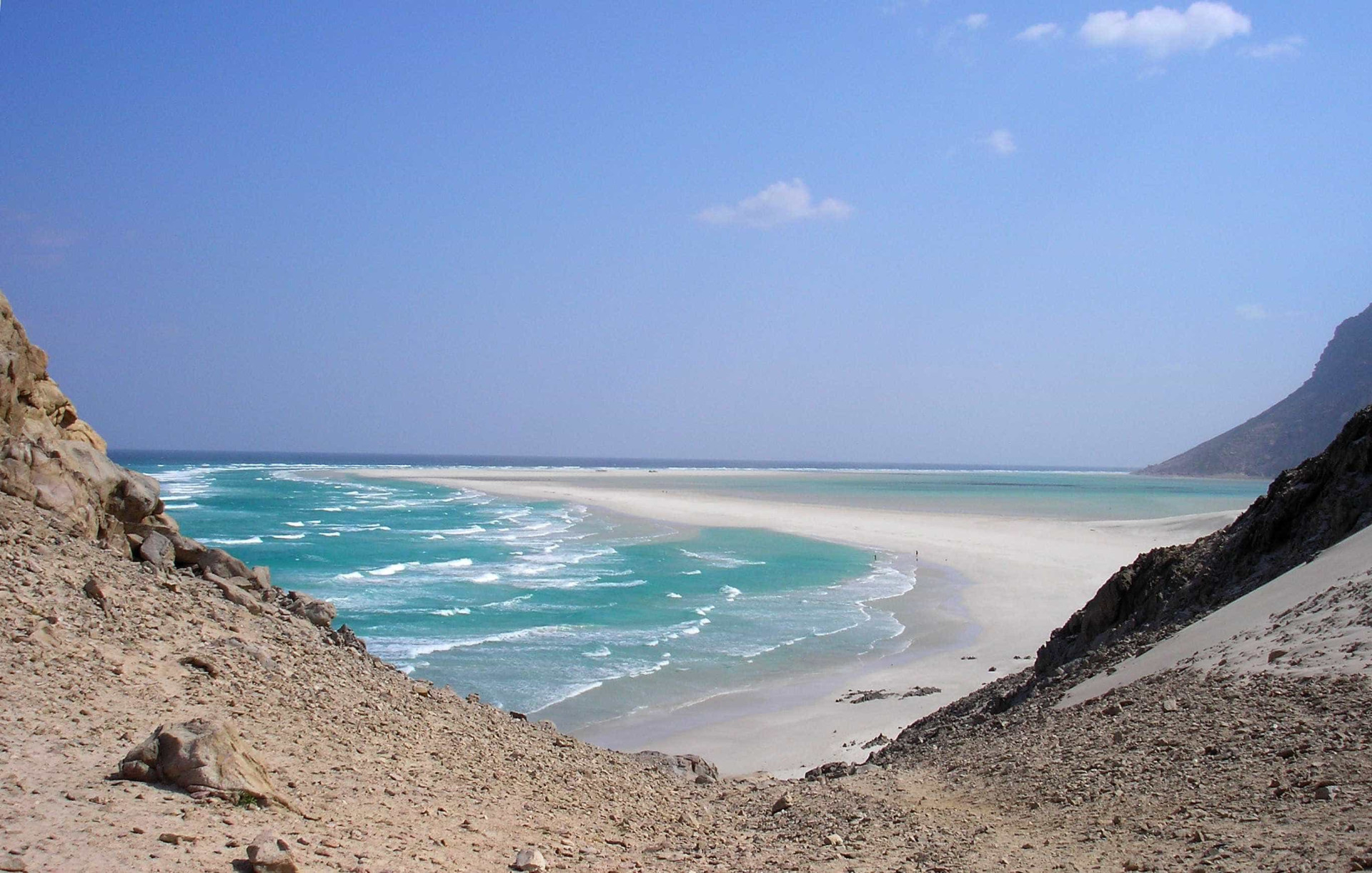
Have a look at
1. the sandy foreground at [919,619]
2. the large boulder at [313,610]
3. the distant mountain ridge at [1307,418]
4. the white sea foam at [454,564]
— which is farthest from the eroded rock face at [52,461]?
the distant mountain ridge at [1307,418]

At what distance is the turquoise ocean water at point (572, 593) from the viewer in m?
20.4

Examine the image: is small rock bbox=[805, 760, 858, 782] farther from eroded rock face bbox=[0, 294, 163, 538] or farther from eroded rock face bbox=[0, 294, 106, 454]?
eroded rock face bbox=[0, 294, 106, 454]

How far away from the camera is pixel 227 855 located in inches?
208

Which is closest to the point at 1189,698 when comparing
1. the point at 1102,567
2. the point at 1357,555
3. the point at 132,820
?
the point at 1357,555

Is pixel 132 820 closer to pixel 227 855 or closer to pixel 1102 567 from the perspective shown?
pixel 227 855

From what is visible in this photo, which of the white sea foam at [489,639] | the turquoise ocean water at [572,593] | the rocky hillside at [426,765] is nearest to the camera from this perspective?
the rocky hillside at [426,765]

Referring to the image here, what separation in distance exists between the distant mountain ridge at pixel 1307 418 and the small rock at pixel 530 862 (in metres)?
150

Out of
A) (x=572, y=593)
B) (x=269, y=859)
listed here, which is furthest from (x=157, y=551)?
(x=572, y=593)

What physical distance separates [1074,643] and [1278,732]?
20.4 ft

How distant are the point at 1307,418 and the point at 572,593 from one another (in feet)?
536

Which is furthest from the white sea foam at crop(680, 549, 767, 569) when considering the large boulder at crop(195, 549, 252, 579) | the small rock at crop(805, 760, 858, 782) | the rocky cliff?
the rocky cliff

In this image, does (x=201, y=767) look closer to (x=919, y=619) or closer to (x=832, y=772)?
(x=832, y=772)

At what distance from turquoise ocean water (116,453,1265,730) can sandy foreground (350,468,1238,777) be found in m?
1.08

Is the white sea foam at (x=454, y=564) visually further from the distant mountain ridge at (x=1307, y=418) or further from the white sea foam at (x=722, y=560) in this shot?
the distant mountain ridge at (x=1307, y=418)
